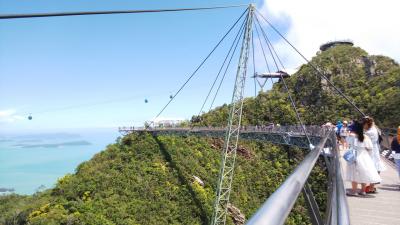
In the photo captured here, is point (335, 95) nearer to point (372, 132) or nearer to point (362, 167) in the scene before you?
point (372, 132)

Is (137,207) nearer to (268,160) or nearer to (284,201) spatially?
(268,160)

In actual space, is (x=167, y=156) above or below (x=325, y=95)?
below

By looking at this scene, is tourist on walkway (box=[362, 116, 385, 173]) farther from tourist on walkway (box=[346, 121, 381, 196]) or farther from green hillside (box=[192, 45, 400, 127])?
green hillside (box=[192, 45, 400, 127])

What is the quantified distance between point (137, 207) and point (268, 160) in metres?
19.1

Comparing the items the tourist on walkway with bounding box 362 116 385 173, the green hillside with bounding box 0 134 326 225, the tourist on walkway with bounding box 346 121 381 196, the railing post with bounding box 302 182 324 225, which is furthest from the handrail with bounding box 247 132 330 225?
the green hillside with bounding box 0 134 326 225

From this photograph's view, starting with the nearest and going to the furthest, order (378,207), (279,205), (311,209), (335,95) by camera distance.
A: (279,205)
(311,209)
(378,207)
(335,95)

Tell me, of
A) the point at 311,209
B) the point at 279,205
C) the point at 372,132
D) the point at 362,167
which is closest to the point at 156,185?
the point at 372,132

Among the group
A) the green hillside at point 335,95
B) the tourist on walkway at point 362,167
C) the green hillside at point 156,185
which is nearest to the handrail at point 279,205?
the tourist on walkway at point 362,167

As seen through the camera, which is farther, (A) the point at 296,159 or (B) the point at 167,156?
(A) the point at 296,159

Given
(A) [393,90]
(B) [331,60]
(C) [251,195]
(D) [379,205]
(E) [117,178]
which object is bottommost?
(C) [251,195]

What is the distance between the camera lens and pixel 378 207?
594cm

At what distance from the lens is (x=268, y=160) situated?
146 feet

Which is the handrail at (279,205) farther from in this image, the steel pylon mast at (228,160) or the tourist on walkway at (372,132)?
the steel pylon mast at (228,160)

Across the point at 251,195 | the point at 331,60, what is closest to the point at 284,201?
the point at 251,195
